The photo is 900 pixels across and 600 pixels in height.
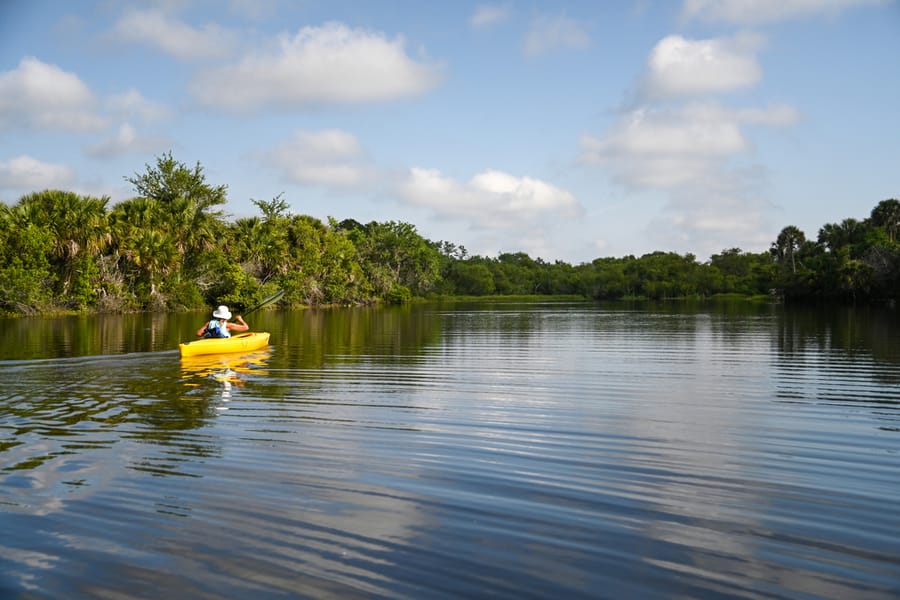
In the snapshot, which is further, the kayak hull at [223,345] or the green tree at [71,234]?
the green tree at [71,234]

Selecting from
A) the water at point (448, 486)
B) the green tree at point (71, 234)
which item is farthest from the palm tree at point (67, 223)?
the water at point (448, 486)

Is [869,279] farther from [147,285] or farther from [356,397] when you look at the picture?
[356,397]

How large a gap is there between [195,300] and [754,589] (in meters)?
56.6

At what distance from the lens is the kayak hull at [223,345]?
20.4 m

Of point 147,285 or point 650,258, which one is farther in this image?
point 650,258

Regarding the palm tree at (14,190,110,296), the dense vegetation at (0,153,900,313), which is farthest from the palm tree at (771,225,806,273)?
the palm tree at (14,190,110,296)

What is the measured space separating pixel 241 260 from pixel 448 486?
62.7 meters

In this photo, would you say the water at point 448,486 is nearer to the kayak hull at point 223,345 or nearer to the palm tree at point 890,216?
the kayak hull at point 223,345

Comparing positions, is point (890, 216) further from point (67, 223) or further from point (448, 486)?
point (448, 486)

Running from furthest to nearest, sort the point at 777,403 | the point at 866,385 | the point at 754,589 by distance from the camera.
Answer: the point at 866,385 → the point at 777,403 → the point at 754,589

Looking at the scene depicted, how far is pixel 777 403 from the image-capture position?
13.3 metres

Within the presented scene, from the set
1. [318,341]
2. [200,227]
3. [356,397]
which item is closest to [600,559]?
[356,397]

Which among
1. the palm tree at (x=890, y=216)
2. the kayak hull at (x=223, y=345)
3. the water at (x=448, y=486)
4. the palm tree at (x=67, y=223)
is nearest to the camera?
the water at (x=448, y=486)

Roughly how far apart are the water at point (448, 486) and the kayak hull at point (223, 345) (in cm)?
334
